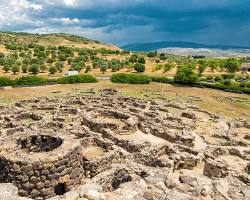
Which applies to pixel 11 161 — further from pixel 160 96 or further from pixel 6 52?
pixel 6 52

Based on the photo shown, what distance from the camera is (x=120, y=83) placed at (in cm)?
7806

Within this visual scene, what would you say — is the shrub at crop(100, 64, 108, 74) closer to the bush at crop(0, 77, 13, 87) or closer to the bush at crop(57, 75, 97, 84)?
the bush at crop(57, 75, 97, 84)

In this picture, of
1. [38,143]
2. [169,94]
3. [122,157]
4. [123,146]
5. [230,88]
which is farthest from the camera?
[230,88]

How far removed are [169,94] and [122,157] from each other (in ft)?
141

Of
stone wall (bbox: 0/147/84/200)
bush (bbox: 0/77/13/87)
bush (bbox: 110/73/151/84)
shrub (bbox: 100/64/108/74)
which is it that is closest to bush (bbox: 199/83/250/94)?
bush (bbox: 110/73/151/84)

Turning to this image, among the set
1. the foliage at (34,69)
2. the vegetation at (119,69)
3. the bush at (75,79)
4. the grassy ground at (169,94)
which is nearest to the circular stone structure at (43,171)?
the grassy ground at (169,94)

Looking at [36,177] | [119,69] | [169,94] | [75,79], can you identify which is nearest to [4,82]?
[75,79]

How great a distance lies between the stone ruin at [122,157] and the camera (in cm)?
1738

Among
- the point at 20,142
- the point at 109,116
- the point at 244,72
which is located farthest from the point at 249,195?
the point at 244,72

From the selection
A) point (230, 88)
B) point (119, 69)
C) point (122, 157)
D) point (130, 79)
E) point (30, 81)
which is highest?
point (122, 157)

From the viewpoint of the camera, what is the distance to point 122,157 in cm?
2442

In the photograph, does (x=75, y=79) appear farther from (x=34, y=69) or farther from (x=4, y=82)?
(x=34, y=69)

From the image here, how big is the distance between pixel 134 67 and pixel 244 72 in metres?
36.3

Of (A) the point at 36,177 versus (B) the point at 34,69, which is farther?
(B) the point at 34,69
